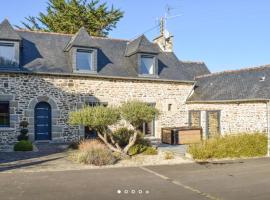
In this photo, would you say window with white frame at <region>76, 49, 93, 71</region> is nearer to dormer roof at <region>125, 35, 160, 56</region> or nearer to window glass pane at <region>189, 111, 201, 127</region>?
dormer roof at <region>125, 35, 160, 56</region>

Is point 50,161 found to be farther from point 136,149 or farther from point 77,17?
point 77,17

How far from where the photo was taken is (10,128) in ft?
55.9

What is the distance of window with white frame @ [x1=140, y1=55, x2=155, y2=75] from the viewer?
67.3ft

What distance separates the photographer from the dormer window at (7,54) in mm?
17172

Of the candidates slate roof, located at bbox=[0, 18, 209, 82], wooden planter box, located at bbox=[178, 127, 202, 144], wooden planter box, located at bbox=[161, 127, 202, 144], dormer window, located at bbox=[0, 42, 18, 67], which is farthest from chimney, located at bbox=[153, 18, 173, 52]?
dormer window, located at bbox=[0, 42, 18, 67]

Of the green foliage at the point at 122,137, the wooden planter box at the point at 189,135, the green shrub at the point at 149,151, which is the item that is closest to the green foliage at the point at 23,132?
the green foliage at the point at 122,137

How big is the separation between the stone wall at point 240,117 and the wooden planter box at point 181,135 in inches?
32.1

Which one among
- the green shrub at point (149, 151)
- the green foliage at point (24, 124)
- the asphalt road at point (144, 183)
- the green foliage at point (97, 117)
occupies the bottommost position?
the asphalt road at point (144, 183)

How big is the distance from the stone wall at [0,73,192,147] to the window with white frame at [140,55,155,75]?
30.2 inches

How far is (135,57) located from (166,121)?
4.73 m

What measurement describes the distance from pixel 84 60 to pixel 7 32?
4.49 m

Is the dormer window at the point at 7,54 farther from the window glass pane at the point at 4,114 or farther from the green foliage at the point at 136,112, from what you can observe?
the green foliage at the point at 136,112

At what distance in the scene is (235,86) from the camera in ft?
62.4

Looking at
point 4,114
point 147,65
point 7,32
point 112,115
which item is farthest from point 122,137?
point 7,32
